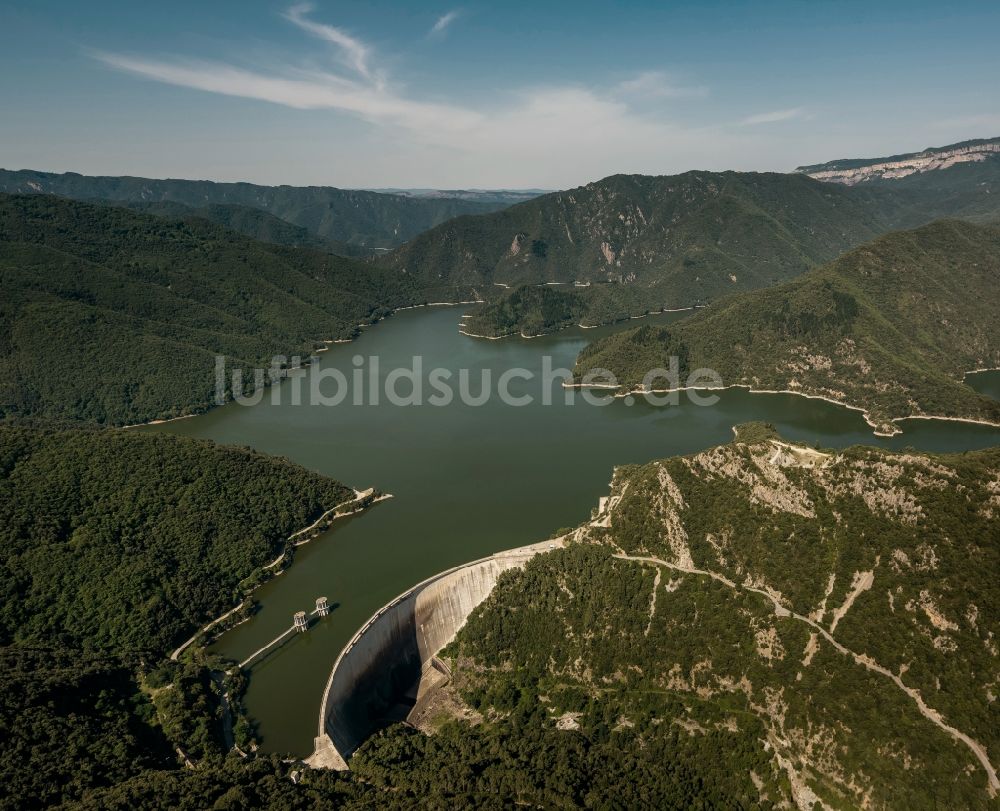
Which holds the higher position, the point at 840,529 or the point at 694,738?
the point at 840,529

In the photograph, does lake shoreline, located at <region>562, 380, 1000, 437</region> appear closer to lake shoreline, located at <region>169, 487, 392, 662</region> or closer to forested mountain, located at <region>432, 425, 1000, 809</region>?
forested mountain, located at <region>432, 425, 1000, 809</region>

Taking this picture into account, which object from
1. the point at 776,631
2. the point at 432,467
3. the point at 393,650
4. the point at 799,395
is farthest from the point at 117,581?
the point at 799,395

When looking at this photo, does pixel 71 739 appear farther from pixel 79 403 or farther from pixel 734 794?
pixel 79 403

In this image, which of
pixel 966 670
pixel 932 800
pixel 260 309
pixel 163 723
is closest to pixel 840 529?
pixel 966 670

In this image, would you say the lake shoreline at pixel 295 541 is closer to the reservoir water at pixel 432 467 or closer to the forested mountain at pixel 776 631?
the reservoir water at pixel 432 467

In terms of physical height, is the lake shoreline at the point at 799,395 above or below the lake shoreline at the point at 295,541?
above

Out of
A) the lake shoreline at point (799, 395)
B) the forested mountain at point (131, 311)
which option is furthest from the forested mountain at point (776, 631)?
the forested mountain at point (131, 311)
